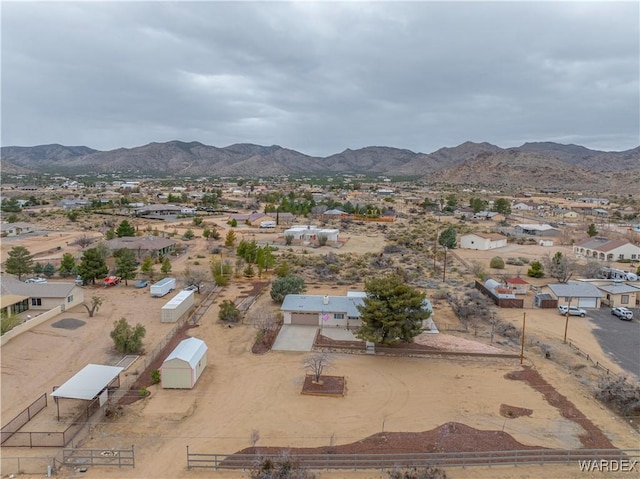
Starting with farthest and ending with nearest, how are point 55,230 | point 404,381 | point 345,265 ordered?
point 55,230 < point 345,265 < point 404,381

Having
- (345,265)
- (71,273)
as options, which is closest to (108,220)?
(71,273)

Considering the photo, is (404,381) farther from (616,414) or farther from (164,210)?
(164,210)

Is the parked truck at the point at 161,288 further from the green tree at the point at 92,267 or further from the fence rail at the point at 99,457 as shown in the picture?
the fence rail at the point at 99,457

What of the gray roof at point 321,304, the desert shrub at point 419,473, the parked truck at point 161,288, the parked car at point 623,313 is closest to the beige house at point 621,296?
the parked car at point 623,313

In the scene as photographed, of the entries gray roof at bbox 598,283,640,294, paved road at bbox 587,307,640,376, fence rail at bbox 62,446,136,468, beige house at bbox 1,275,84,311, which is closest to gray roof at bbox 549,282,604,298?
gray roof at bbox 598,283,640,294

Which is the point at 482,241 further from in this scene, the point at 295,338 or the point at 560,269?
the point at 295,338

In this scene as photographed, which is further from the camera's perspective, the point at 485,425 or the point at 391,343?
the point at 391,343
